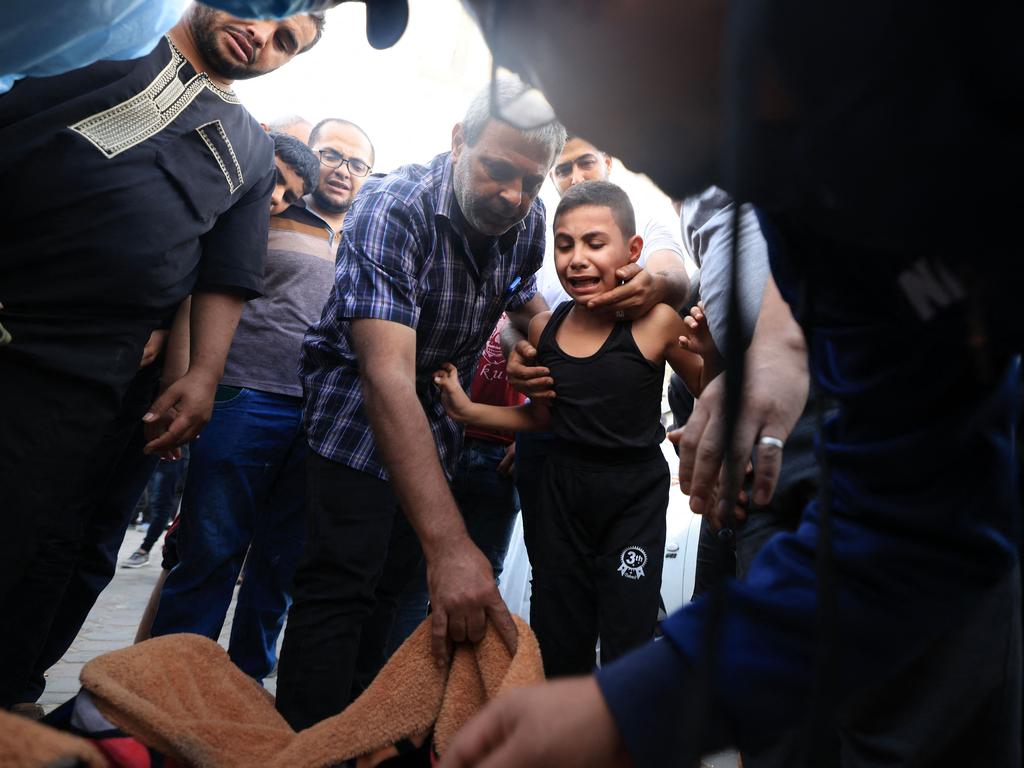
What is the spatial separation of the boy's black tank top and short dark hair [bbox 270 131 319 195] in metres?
1.54

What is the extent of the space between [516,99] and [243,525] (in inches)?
88.6

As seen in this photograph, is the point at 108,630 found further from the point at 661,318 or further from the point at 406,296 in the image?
the point at 661,318

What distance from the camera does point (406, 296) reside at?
7.33 ft

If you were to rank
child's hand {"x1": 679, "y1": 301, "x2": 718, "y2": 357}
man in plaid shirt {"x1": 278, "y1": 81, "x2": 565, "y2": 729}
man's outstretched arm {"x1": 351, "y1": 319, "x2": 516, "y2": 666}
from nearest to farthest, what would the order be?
man's outstretched arm {"x1": 351, "y1": 319, "x2": 516, "y2": 666} → man in plaid shirt {"x1": 278, "y1": 81, "x2": 565, "y2": 729} → child's hand {"x1": 679, "y1": 301, "x2": 718, "y2": 357}

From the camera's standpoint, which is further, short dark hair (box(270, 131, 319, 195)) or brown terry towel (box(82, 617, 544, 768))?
short dark hair (box(270, 131, 319, 195))

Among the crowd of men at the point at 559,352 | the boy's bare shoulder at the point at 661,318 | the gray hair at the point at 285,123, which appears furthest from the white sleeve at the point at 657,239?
the gray hair at the point at 285,123

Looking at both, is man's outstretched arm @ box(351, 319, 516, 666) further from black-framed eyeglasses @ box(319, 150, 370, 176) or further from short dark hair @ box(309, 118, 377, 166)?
short dark hair @ box(309, 118, 377, 166)

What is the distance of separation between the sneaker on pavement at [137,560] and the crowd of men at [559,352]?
3613 mm

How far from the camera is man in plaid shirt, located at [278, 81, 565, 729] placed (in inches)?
80.4

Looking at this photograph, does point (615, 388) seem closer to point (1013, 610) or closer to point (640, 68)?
point (1013, 610)

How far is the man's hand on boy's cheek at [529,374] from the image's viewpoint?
2.66 metres

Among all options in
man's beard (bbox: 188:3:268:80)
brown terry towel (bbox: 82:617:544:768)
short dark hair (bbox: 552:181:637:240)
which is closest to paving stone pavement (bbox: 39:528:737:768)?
brown terry towel (bbox: 82:617:544:768)

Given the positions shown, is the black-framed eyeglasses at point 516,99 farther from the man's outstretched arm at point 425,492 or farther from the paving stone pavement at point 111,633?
the paving stone pavement at point 111,633

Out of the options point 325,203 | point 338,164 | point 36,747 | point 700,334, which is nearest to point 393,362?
point 700,334
